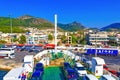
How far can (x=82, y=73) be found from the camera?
2539 centimetres

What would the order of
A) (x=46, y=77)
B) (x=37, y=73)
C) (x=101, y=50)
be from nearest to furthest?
(x=37, y=73)
(x=46, y=77)
(x=101, y=50)

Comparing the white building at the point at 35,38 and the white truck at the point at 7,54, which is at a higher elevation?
the white building at the point at 35,38

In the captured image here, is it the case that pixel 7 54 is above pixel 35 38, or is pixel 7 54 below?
below

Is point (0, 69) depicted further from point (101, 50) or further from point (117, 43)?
point (117, 43)

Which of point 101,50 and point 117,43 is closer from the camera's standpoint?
point 101,50

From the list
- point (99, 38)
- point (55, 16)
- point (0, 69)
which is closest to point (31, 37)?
point (99, 38)

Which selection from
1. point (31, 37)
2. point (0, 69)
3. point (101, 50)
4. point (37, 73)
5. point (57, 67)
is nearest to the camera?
point (37, 73)

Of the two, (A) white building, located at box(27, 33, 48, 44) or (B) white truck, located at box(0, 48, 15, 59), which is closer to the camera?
(B) white truck, located at box(0, 48, 15, 59)

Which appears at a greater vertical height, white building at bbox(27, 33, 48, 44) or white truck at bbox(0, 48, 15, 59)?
white building at bbox(27, 33, 48, 44)

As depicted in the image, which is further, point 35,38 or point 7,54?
point 35,38

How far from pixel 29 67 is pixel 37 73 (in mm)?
3312

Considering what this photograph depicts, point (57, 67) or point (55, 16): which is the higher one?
point (55, 16)

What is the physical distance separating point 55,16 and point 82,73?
24.5m

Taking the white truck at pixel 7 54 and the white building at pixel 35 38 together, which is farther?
the white building at pixel 35 38
